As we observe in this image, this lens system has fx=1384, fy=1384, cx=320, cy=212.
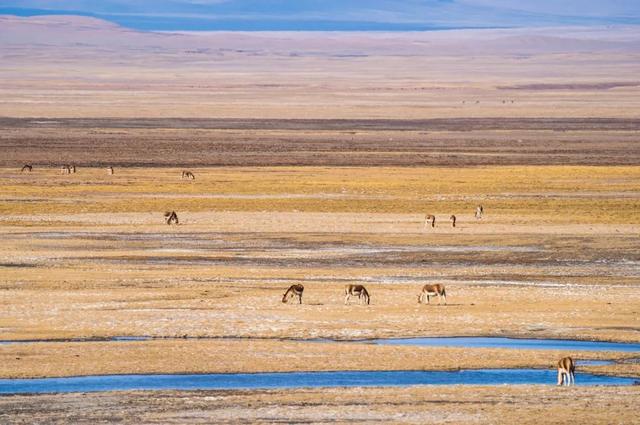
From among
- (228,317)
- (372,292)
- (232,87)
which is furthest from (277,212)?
(232,87)

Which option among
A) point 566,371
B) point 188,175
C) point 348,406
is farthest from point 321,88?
point 348,406

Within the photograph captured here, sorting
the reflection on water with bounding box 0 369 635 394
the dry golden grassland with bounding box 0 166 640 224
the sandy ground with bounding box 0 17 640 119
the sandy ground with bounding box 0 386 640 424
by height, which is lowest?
the sandy ground with bounding box 0 386 640 424

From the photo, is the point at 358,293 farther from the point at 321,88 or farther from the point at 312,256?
the point at 321,88

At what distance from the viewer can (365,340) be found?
2136 centimetres

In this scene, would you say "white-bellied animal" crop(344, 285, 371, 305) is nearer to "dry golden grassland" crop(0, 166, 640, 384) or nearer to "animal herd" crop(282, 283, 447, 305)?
"animal herd" crop(282, 283, 447, 305)

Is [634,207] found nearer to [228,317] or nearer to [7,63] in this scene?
[228,317]

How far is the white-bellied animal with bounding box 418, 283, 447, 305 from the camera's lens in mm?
24016

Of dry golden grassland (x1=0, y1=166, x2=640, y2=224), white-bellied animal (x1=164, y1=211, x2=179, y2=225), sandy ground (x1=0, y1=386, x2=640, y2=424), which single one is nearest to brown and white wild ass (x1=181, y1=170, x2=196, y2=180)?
dry golden grassland (x1=0, y1=166, x2=640, y2=224)

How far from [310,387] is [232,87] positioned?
113677 millimetres

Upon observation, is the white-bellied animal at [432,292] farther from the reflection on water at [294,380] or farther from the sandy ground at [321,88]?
the sandy ground at [321,88]

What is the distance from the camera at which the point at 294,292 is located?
2439cm

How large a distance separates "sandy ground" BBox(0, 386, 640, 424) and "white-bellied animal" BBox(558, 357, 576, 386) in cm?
21

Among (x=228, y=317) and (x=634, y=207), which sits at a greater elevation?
(x=634, y=207)

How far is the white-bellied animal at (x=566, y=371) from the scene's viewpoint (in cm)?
1744
